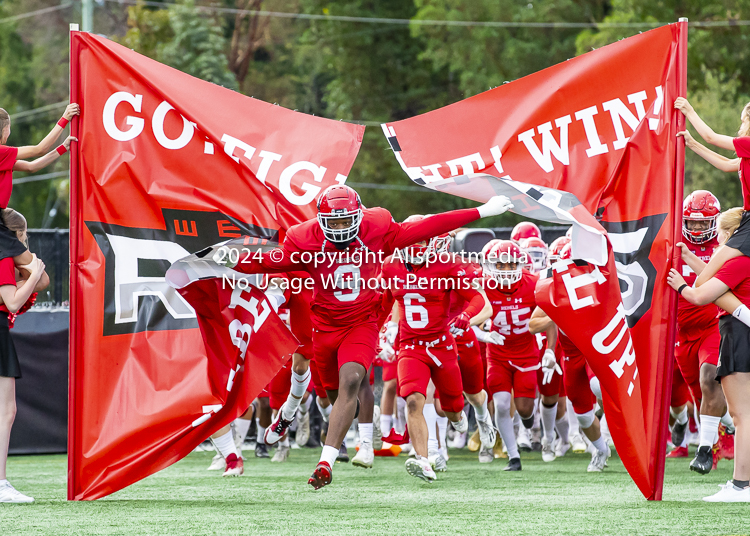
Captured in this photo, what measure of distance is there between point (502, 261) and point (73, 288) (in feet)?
14.7

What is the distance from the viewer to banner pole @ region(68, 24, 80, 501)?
645 cm

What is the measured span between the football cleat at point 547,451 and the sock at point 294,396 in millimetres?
2658

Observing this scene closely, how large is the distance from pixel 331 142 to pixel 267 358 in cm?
173

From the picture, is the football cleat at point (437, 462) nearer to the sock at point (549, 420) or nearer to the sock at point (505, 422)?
the sock at point (505, 422)

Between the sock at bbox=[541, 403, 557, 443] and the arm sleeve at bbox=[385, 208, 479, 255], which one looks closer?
the arm sleeve at bbox=[385, 208, 479, 255]

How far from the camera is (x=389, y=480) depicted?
820 cm

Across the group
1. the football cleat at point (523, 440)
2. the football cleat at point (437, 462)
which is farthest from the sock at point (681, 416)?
the football cleat at point (437, 462)

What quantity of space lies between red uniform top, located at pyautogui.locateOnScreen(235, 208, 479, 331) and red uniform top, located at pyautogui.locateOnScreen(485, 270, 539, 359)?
2739 millimetres

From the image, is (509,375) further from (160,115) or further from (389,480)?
(160,115)

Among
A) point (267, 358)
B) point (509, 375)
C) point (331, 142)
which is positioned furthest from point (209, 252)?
point (509, 375)

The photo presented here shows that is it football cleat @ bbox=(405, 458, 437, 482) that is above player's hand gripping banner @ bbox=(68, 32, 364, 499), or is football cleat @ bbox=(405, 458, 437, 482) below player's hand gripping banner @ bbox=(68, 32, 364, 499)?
below

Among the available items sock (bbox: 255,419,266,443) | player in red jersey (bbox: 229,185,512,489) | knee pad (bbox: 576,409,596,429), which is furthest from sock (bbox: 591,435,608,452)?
sock (bbox: 255,419,266,443)

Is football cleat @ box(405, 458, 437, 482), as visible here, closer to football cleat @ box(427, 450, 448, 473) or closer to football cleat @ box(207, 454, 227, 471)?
football cleat @ box(427, 450, 448, 473)

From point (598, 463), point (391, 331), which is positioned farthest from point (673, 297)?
point (391, 331)
